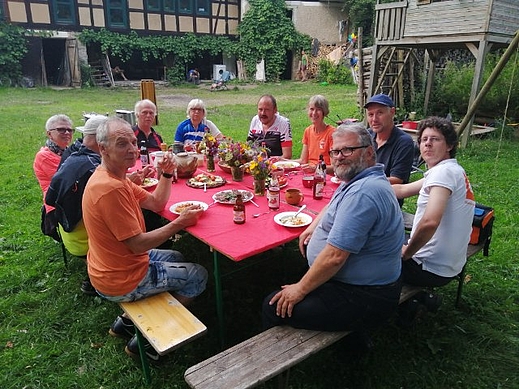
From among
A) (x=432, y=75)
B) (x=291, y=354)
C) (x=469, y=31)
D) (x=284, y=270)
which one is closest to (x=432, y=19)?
(x=469, y=31)

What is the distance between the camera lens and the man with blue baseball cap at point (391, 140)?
3494mm

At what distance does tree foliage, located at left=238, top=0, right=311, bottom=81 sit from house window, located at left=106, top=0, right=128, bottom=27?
6.65m

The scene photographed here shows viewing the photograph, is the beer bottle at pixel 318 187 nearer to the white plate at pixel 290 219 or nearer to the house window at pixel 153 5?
the white plate at pixel 290 219

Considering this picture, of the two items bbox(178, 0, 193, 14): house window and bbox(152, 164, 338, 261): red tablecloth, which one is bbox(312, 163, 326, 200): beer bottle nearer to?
bbox(152, 164, 338, 261): red tablecloth

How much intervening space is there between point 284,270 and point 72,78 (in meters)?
20.4

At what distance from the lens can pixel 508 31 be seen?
796 cm

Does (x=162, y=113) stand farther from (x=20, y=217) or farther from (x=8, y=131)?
(x=20, y=217)

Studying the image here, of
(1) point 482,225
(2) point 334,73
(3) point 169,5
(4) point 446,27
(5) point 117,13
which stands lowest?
(1) point 482,225

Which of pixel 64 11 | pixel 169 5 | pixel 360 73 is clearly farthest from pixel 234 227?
pixel 169 5

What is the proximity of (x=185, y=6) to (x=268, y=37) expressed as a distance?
5.12 meters

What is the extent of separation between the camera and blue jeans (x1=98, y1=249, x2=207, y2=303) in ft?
8.13

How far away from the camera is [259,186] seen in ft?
10.7

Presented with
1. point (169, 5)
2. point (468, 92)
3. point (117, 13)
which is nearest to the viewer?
point (468, 92)

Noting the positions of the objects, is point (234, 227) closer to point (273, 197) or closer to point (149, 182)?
point (273, 197)
